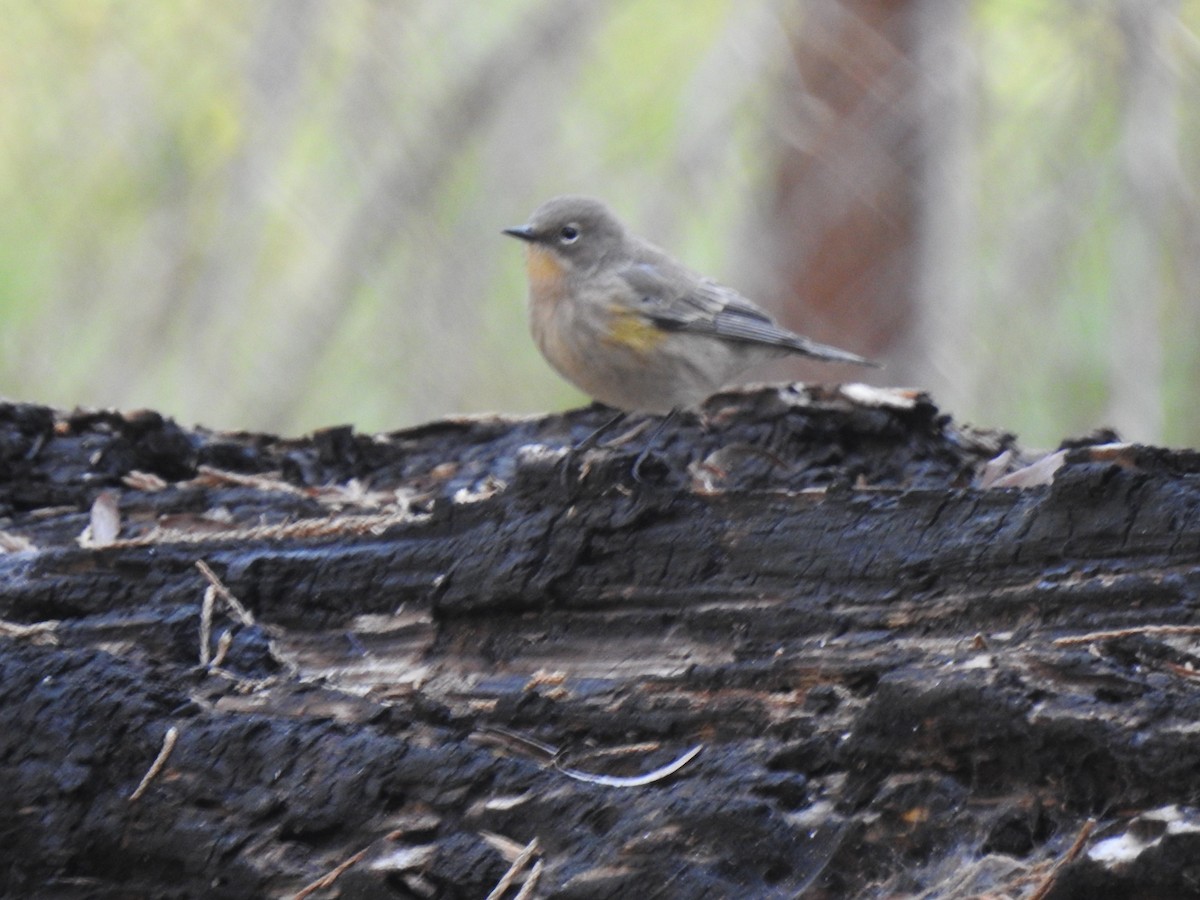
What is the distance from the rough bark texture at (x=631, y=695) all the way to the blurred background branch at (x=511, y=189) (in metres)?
3.98

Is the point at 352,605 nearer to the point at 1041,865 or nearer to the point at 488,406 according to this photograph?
the point at 1041,865

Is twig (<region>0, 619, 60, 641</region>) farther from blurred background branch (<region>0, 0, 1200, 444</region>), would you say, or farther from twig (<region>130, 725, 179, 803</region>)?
blurred background branch (<region>0, 0, 1200, 444</region>)

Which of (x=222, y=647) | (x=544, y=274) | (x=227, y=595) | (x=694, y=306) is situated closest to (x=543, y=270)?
(x=544, y=274)

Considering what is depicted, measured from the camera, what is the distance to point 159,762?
114 inches

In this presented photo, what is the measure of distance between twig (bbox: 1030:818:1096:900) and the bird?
292 cm

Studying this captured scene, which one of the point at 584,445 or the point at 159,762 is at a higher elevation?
the point at 584,445

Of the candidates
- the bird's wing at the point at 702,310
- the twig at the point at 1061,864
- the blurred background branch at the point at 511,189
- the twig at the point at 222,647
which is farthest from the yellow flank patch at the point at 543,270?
the twig at the point at 1061,864

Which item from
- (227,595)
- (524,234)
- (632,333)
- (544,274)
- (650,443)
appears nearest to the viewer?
(227,595)

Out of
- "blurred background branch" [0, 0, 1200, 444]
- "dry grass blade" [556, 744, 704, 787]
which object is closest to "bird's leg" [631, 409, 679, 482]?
"dry grass blade" [556, 744, 704, 787]

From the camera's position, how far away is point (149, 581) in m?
3.42

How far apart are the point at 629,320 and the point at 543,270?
493 mm

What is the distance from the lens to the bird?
221 inches

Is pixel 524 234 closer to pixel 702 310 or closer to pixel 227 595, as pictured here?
pixel 702 310

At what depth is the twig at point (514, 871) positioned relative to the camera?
2.61 meters
